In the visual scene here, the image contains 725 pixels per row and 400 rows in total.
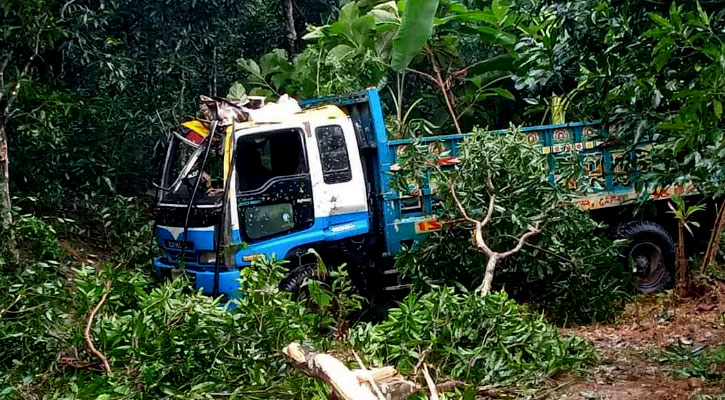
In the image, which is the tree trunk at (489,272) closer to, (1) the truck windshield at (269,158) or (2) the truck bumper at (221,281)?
(1) the truck windshield at (269,158)

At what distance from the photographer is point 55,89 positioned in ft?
28.1

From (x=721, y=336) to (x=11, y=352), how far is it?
16.3ft

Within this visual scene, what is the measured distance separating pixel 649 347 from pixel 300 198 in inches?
120

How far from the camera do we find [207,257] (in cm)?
652

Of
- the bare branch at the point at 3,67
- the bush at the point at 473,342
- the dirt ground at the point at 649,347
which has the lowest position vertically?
the dirt ground at the point at 649,347

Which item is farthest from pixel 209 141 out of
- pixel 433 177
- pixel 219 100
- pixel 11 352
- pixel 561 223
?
pixel 561 223

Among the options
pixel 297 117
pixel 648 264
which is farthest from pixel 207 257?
pixel 648 264

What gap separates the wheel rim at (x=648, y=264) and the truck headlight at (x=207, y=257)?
4354 mm

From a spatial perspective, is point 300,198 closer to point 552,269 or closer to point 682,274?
point 552,269

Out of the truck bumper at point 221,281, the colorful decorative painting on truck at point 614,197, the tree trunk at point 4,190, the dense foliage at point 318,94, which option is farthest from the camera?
the colorful decorative painting on truck at point 614,197

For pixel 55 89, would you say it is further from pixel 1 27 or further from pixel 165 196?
pixel 165 196

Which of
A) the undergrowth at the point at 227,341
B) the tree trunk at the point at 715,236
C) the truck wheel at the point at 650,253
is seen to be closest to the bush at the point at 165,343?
the undergrowth at the point at 227,341

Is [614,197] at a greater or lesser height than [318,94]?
lesser

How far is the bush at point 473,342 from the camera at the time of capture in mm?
4621
